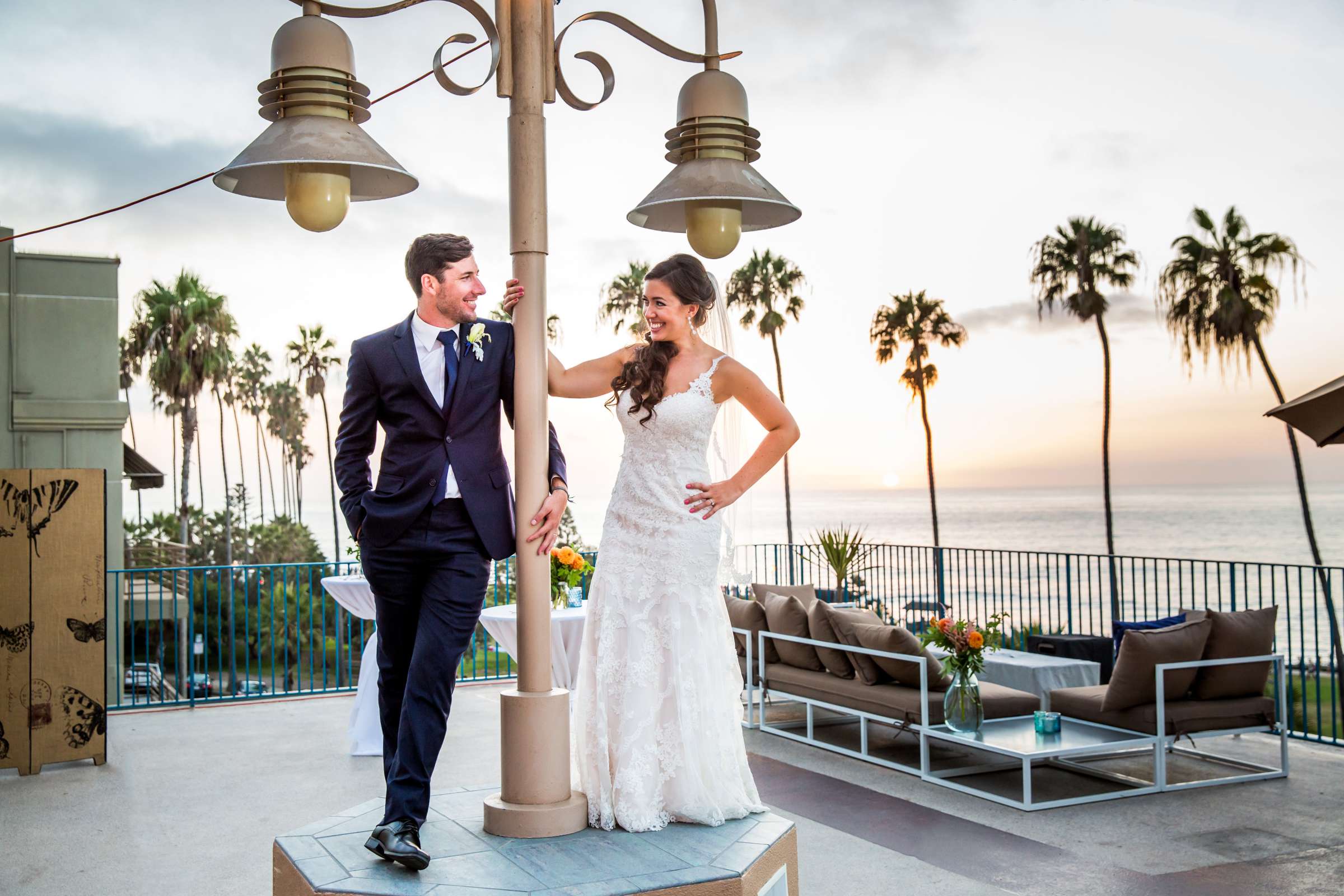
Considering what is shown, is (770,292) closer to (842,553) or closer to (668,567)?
(842,553)

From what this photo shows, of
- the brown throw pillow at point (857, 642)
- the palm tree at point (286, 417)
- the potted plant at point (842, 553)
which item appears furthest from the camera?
the palm tree at point (286, 417)

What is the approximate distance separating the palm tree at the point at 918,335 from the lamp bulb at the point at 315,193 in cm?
2435

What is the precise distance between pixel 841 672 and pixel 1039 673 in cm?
149

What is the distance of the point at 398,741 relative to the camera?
2648 millimetres

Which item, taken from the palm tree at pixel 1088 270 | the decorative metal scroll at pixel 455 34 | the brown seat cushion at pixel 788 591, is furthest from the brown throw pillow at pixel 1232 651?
the palm tree at pixel 1088 270

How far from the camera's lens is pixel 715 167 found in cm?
278

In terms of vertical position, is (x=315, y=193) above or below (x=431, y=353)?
above

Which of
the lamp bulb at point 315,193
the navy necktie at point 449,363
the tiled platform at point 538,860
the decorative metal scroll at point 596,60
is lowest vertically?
the tiled platform at point 538,860

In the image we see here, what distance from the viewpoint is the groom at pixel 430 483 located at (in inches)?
106

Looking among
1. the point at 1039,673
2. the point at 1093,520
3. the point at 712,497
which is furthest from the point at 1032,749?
the point at 1093,520

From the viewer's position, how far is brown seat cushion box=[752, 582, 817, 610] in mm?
7586

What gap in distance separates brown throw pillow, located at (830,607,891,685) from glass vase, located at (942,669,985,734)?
0.57 m

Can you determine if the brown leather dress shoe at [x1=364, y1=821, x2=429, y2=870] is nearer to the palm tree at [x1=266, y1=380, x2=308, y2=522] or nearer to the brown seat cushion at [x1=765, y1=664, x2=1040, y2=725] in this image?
the brown seat cushion at [x1=765, y1=664, x2=1040, y2=725]

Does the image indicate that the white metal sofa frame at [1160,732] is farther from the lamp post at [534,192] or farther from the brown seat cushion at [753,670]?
the lamp post at [534,192]
